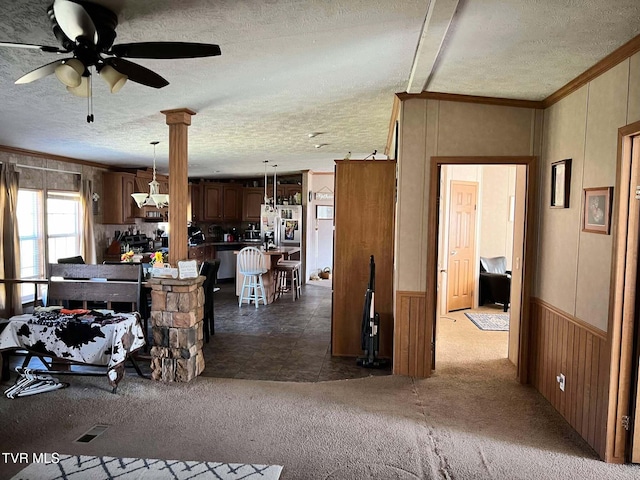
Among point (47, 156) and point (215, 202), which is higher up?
point (47, 156)

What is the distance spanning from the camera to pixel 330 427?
10.0 feet

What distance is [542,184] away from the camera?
3.76 m

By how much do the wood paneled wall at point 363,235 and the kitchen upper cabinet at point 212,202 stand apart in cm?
603

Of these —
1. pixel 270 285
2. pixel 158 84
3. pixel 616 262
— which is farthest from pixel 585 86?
pixel 270 285

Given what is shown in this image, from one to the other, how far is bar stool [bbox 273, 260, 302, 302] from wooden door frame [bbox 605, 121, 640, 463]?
18.0ft

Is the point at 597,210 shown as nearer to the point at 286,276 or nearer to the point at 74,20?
the point at 74,20

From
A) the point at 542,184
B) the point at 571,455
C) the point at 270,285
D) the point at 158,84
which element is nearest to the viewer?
the point at 158,84

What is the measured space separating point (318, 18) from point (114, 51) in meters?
1.03

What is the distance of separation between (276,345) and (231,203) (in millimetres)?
5839

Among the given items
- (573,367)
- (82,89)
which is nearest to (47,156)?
(82,89)

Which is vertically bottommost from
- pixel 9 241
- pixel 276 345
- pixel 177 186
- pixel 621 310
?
pixel 276 345

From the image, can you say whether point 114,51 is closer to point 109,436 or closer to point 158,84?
point 158,84

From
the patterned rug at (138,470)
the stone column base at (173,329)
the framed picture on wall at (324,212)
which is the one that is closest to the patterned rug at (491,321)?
the stone column base at (173,329)

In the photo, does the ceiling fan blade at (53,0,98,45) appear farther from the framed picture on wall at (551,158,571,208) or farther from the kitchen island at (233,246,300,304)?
the kitchen island at (233,246,300,304)
